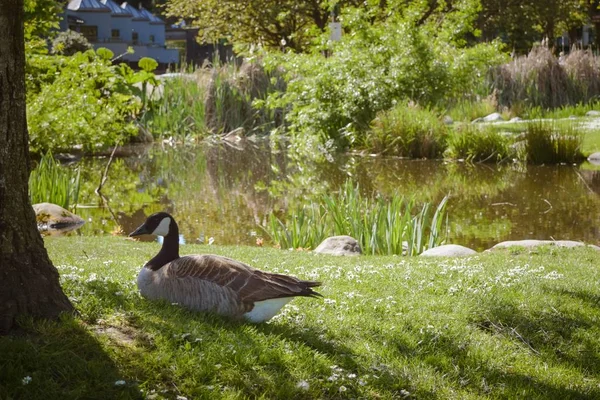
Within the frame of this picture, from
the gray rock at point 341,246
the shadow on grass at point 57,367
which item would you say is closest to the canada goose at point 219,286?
the shadow on grass at point 57,367

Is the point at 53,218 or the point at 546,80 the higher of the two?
the point at 546,80

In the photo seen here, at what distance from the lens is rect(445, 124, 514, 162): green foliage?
24.0 meters

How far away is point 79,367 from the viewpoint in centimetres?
509

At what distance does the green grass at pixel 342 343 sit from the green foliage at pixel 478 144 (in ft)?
51.3

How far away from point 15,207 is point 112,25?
164 ft

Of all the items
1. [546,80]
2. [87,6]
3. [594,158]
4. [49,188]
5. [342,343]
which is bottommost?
[594,158]

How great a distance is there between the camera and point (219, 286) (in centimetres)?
610

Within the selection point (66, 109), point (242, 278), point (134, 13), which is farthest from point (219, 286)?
point (134, 13)

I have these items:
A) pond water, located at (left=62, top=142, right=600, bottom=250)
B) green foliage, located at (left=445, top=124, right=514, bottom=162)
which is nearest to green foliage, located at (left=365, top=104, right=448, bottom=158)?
green foliage, located at (left=445, top=124, right=514, bottom=162)

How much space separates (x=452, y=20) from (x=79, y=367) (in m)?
27.2

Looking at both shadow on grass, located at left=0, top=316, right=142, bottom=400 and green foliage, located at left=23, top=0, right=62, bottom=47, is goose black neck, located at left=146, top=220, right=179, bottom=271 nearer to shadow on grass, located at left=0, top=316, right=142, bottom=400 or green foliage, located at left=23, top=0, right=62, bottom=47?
shadow on grass, located at left=0, top=316, right=142, bottom=400

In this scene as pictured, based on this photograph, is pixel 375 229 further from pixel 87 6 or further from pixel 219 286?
pixel 87 6

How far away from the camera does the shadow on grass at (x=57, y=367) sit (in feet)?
16.0

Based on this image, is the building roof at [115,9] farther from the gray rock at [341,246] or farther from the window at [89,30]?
the gray rock at [341,246]
